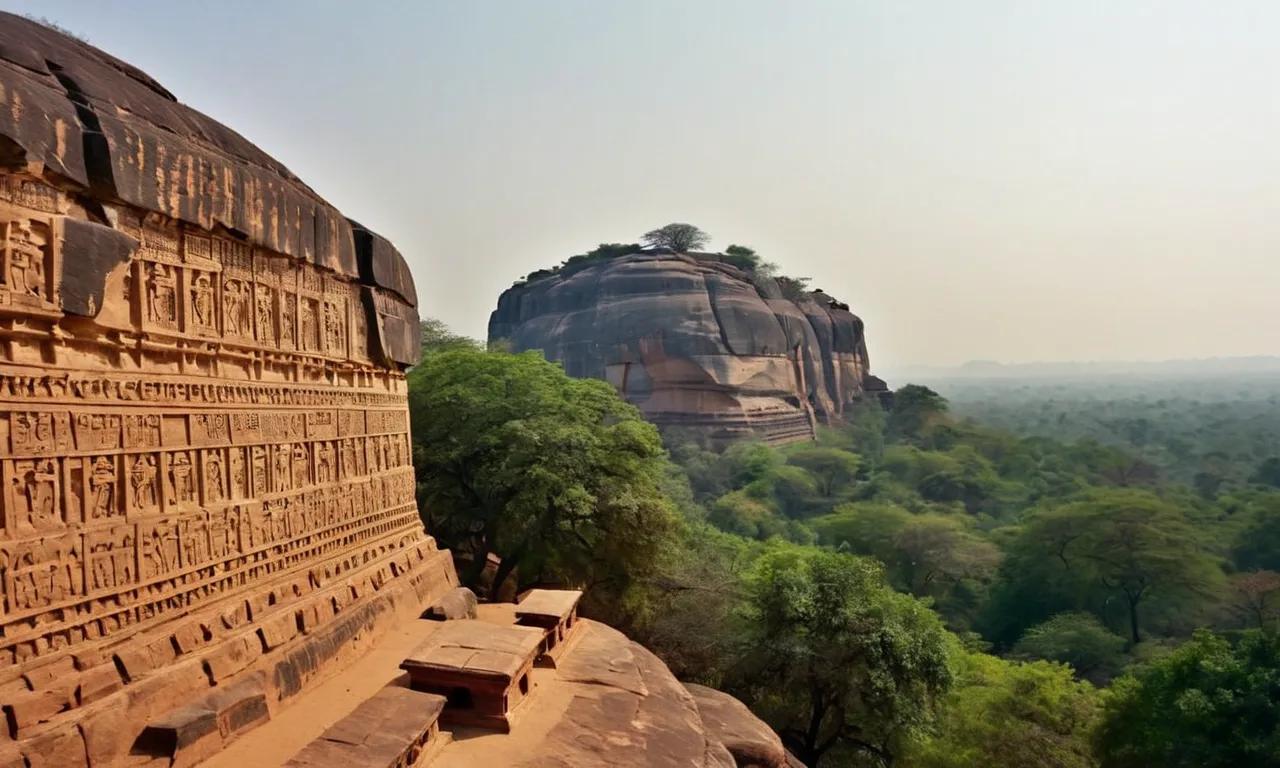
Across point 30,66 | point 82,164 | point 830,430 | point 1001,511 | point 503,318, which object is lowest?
point 1001,511

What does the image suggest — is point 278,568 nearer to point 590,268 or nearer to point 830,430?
point 590,268

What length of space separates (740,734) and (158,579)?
5493 millimetres

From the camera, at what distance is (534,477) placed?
11336 millimetres

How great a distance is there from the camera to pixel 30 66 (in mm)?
4887

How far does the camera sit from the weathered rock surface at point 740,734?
7.46m

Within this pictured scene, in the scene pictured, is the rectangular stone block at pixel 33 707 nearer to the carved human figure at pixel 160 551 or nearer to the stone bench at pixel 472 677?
the carved human figure at pixel 160 551

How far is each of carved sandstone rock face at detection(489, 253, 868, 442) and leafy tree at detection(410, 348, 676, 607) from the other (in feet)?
72.4

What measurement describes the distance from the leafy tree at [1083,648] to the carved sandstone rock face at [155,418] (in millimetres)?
15114

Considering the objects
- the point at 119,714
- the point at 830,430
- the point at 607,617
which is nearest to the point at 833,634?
the point at 607,617

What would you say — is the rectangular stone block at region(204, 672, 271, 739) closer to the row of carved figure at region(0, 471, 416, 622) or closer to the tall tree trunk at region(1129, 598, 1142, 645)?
the row of carved figure at region(0, 471, 416, 622)

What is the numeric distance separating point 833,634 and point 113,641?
28.4ft

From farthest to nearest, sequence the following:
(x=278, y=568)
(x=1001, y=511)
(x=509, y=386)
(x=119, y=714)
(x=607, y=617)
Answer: (x=1001, y=511) → (x=509, y=386) → (x=607, y=617) → (x=278, y=568) → (x=119, y=714)

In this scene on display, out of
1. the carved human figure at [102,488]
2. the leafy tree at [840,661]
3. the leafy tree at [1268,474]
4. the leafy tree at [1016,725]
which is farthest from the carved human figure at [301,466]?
the leafy tree at [1268,474]

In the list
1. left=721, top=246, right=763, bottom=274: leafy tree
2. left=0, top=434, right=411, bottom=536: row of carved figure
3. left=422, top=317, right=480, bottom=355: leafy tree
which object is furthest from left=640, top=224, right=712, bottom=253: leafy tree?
left=0, top=434, right=411, bottom=536: row of carved figure
